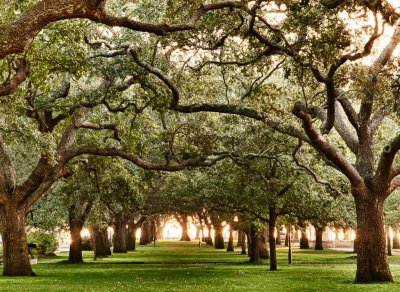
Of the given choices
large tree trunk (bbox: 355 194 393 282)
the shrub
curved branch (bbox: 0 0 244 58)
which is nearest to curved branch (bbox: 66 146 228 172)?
large tree trunk (bbox: 355 194 393 282)

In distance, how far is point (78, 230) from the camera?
2905cm

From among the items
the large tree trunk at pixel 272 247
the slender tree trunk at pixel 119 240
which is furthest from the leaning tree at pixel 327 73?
the slender tree trunk at pixel 119 240

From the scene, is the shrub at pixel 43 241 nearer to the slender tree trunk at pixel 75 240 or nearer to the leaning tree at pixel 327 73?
the slender tree trunk at pixel 75 240

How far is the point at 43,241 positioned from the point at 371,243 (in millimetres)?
30046

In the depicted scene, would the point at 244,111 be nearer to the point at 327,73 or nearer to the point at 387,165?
the point at 327,73

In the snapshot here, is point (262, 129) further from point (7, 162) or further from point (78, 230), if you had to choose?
point (78, 230)

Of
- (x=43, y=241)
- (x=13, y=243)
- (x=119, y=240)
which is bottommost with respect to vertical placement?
(x=119, y=240)

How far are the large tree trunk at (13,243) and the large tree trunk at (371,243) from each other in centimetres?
1306

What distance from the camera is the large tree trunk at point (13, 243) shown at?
1778 centimetres

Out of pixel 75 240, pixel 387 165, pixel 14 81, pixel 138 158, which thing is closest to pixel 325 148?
pixel 387 165

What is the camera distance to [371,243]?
14578mm

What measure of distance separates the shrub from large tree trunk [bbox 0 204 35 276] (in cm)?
Result: 1907

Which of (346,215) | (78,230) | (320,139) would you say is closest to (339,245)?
(346,215)

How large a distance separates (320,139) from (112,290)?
26.1ft
